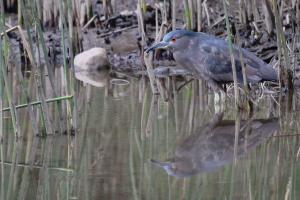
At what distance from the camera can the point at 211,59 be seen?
25.5ft

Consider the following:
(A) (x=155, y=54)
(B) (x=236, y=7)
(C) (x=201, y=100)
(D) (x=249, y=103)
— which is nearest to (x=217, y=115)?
(D) (x=249, y=103)

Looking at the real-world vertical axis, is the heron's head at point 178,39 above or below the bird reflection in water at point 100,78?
above

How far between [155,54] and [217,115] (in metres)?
3.15

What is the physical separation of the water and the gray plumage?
0.87 ft

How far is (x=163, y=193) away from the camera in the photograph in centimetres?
486

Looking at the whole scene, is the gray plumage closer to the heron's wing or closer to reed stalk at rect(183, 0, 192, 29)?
the heron's wing

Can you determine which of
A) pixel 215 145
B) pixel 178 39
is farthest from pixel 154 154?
pixel 178 39

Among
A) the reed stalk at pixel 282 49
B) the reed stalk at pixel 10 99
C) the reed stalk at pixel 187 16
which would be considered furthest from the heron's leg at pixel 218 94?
the reed stalk at pixel 10 99

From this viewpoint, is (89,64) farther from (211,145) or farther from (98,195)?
(98,195)

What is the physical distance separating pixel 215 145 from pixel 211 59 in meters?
1.69

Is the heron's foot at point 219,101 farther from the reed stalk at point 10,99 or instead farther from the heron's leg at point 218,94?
the reed stalk at point 10,99

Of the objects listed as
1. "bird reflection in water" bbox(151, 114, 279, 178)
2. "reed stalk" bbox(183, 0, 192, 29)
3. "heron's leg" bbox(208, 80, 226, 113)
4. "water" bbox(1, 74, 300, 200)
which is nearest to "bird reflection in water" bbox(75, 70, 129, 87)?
"reed stalk" bbox(183, 0, 192, 29)

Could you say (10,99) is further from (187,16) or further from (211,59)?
(187,16)

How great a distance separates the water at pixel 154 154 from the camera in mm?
4938
